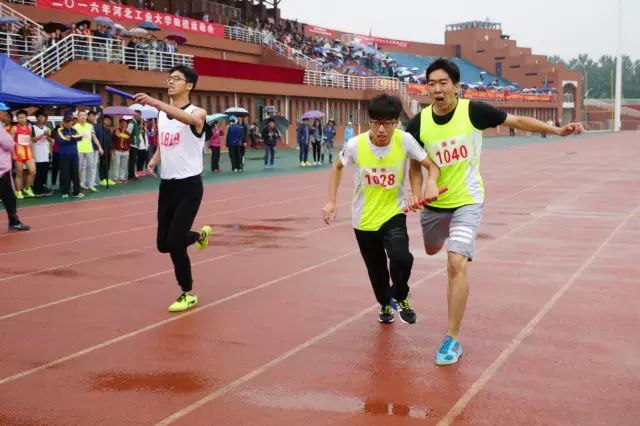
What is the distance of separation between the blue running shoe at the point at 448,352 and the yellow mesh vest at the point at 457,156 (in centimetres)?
90

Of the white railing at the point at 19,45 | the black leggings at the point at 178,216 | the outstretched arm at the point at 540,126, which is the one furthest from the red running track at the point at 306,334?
the white railing at the point at 19,45

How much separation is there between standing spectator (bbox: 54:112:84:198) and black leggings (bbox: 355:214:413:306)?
11.4m

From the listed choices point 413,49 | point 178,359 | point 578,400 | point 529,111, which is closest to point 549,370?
point 578,400

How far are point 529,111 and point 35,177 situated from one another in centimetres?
6460

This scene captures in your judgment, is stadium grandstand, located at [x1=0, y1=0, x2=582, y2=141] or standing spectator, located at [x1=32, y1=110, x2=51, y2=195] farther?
stadium grandstand, located at [x1=0, y1=0, x2=582, y2=141]

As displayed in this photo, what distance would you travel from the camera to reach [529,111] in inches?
2995

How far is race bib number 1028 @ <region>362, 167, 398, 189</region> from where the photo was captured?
572 centimetres

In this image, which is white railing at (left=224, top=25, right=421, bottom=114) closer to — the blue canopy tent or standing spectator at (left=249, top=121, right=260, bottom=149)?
standing spectator at (left=249, top=121, right=260, bottom=149)

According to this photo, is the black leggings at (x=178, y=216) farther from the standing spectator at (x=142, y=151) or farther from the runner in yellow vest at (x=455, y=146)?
the standing spectator at (x=142, y=151)

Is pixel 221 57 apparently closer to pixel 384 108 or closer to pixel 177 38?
pixel 177 38

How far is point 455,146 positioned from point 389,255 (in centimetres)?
89

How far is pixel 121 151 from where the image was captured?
20297mm

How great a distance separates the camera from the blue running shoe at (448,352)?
5117mm

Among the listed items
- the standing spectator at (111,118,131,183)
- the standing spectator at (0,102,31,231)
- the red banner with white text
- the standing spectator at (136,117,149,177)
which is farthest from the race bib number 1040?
the red banner with white text
